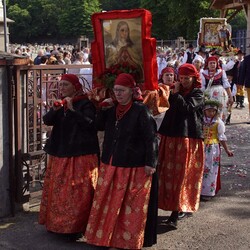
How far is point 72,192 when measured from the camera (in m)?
5.17

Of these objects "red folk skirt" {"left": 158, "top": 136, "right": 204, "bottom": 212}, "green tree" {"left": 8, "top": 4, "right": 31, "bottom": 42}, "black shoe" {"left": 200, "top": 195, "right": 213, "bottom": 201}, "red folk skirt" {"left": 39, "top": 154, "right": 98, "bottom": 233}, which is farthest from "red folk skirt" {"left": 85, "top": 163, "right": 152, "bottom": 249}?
"green tree" {"left": 8, "top": 4, "right": 31, "bottom": 42}

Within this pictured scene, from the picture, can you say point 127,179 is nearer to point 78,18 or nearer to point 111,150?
point 111,150

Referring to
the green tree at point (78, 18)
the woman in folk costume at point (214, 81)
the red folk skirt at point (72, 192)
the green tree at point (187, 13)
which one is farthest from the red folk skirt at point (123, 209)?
the green tree at point (78, 18)

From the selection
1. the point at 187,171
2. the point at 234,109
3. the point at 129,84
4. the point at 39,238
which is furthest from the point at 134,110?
the point at 234,109

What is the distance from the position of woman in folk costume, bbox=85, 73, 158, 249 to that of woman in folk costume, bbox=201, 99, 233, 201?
2203 mm

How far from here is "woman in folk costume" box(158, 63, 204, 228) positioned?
568 centimetres

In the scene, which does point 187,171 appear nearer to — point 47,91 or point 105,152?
point 105,152

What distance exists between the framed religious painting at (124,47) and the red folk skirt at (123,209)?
92cm

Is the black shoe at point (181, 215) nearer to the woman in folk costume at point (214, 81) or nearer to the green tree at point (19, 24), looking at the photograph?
the woman in folk costume at point (214, 81)

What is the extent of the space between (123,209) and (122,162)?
42 cm

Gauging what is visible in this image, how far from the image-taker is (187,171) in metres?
5.81

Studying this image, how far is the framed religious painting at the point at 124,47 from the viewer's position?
5.07 metres

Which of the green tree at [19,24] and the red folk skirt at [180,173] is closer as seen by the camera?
the red folk skirt at [180,173]

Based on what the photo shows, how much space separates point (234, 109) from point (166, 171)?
1073cm
